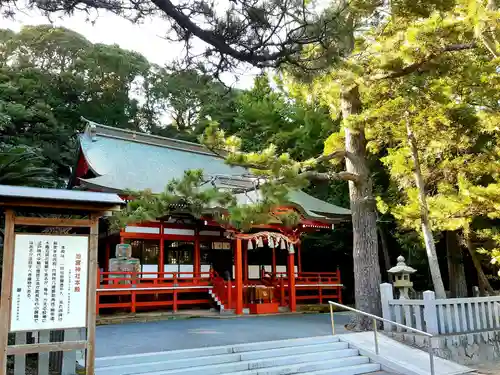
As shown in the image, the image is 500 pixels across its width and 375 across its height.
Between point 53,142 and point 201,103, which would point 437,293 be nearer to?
point 53,142

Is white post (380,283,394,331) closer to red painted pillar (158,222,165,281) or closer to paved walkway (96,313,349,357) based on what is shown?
paved walkway (96,313,349,357)

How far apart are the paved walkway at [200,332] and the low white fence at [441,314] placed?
1288 mm

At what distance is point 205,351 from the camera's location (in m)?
6.73

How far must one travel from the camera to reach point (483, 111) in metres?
8.66

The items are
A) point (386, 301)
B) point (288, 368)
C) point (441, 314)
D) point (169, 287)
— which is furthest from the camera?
point (169, 287)

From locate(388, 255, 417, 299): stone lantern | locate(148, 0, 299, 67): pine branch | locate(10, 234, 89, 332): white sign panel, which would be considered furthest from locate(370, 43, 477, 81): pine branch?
locate(10, 234, 89, 332): white sign panel

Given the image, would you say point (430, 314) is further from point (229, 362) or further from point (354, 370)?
point (229, 362)

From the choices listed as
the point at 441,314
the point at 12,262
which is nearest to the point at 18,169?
the point at 12,262

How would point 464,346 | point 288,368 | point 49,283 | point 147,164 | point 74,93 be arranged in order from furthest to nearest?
1. point 74,93
2. point 147,164
3. point 464,346
4. point 288,368
5. point 49,283

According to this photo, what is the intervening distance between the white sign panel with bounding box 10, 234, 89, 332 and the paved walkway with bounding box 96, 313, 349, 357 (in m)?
2.17

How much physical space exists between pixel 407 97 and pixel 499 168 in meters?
2.35

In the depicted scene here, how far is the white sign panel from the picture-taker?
175 inches

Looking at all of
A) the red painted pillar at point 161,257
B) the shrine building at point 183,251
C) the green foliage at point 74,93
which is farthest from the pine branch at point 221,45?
the green foliage at point 74,93

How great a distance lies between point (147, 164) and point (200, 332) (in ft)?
25.1
